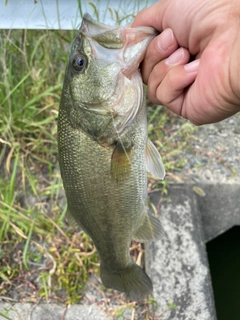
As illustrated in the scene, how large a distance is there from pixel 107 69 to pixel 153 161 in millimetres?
419

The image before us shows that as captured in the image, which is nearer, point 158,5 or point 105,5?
point 158,5

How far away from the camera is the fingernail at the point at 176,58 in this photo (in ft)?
4.35

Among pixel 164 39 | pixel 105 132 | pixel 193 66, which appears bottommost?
pixel 105 132

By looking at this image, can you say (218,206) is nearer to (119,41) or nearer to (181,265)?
(181,265)

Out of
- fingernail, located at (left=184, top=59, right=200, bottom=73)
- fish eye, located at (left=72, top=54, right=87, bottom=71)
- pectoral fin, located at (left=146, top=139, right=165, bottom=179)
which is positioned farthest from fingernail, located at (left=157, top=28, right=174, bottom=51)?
pectoral fin, located at (left=146, top=139, right=165, bottom=179)

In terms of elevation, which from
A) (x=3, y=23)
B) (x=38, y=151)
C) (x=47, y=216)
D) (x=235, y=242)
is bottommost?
(x=235, y=242)

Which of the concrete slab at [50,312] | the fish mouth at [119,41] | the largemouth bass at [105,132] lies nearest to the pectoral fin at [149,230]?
the largemouth bass at [105,132]

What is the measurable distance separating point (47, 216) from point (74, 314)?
2.04 ft

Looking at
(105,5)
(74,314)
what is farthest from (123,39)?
(74,314)

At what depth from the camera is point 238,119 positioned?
2.84 m

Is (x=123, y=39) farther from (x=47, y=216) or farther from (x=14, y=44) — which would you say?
(x=47, y=216)

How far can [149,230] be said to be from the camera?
1.72 m

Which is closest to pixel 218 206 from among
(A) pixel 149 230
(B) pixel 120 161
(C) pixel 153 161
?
(A) pixel 149 230

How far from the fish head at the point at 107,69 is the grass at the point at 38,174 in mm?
949
